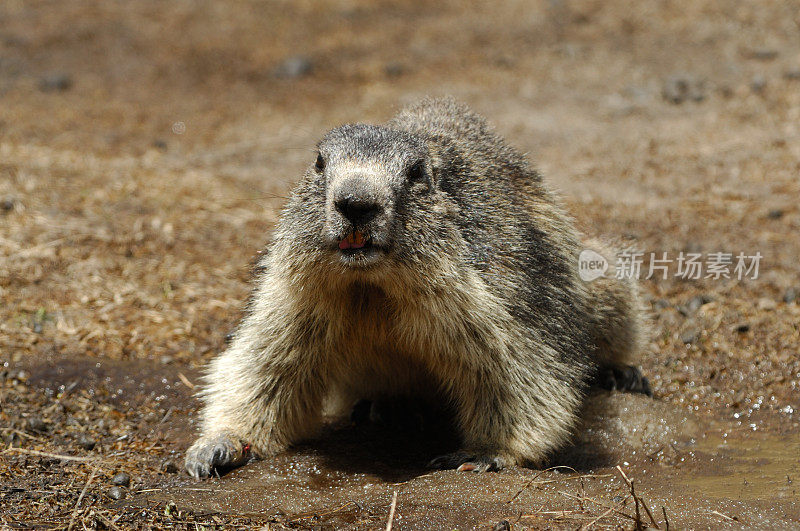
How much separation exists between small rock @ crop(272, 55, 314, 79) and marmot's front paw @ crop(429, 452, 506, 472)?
1195cm

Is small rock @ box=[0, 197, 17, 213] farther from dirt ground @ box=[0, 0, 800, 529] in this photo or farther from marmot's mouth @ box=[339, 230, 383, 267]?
marmot's mouth @ box=[339, 230, 383, 267]

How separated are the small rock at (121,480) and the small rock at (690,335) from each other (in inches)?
191

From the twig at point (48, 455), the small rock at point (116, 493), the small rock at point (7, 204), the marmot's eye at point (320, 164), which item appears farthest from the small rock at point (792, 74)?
the small rock at point (116, 493)

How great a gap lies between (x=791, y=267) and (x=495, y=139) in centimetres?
392

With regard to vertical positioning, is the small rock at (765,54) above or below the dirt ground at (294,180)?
above

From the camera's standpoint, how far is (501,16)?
1777 cm

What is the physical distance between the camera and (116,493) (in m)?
4.81

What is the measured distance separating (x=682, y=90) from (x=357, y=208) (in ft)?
36.7

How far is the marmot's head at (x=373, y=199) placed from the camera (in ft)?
15.2

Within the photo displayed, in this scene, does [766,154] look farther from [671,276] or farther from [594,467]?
[594,467]

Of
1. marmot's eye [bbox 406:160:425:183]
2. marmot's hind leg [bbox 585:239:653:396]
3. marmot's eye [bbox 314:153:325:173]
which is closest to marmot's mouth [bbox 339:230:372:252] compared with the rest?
marmot's eye [bbox 406:160:425:183]

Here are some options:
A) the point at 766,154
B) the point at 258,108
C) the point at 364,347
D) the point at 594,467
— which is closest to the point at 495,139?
the point at 364,347

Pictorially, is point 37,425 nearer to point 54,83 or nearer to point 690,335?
point 690,335
